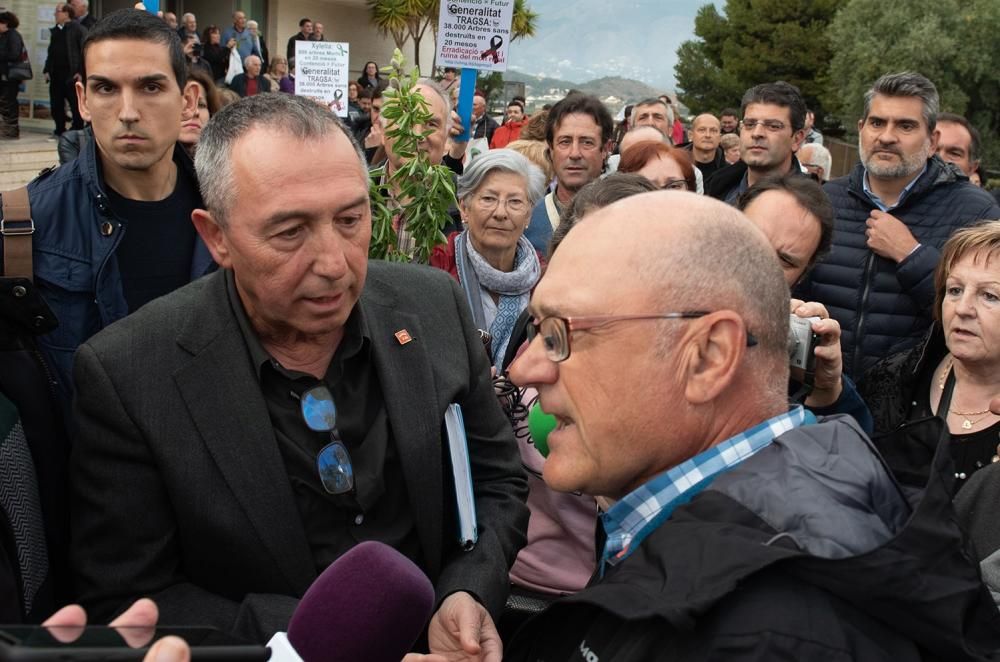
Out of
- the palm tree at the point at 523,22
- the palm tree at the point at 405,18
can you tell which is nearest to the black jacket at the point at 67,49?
the palm tree at the point at 405,18

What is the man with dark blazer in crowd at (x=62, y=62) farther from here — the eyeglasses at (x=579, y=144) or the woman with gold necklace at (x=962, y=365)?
the woman with gold necklace at (x=962, y=365)

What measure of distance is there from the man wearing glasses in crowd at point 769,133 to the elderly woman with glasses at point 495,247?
194cm

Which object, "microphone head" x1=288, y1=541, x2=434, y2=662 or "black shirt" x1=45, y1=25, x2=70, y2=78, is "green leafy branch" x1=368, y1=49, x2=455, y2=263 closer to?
"microphone head" x1=288, y1=541, x2=434, y2=662

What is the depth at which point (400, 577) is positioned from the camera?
1913mm

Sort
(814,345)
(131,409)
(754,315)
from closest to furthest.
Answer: (754,315), (131,409), (814,345)

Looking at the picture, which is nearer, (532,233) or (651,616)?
(651,616)

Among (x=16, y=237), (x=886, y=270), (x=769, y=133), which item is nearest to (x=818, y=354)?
(x=886, y=270)

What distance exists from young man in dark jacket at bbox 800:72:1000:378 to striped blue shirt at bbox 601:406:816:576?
3.37 metres

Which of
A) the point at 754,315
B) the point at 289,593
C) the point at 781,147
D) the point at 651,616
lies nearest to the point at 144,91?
the point at 289,593

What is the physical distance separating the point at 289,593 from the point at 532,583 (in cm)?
119

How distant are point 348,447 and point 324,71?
25.5ft

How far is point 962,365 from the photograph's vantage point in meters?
3.92

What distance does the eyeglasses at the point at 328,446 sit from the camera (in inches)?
97.0

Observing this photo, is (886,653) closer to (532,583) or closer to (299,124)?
(299,124)
